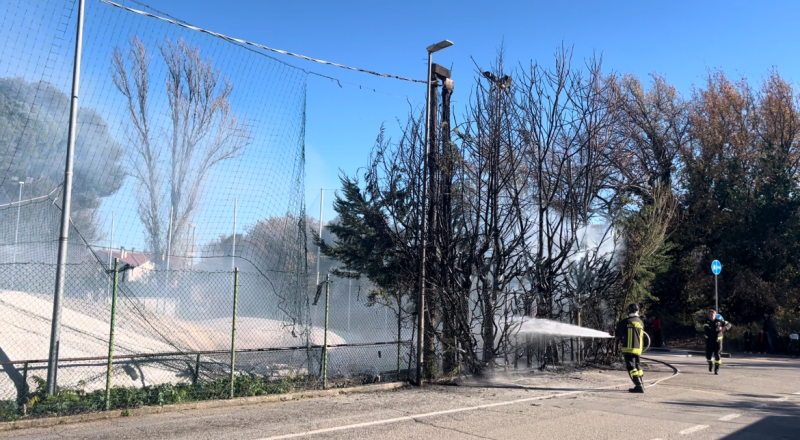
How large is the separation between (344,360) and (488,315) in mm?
3767

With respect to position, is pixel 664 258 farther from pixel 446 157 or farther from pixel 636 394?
pixel 446 157

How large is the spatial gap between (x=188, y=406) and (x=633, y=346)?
26.2 feet

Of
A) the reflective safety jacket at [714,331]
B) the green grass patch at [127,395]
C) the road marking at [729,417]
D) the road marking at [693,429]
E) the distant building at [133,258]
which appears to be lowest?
the road marking at [729,417]

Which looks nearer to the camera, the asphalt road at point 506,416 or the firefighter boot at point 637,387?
the asphalt road at point 506,416

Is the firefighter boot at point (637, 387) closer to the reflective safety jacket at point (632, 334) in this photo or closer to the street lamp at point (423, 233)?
the reflective safety jacket at point (632, 334)

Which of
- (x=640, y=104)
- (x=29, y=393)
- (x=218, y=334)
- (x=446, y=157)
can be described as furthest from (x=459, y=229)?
(x=640, y=104)

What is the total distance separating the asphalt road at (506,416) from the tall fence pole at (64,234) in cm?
124

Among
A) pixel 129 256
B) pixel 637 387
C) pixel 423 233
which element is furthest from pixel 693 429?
pixel 129 256

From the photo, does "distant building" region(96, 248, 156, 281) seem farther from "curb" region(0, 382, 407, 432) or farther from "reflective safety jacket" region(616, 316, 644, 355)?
"reflective safety jacket" region(616, 316, 644, 355)

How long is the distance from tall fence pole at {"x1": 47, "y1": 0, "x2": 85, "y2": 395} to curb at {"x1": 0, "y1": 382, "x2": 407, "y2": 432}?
85 centimetres

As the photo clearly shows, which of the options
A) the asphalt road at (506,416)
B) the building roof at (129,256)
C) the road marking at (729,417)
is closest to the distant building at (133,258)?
the building roof at (129,256)

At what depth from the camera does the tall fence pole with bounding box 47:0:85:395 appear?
27.9 ft

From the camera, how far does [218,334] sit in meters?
14.8

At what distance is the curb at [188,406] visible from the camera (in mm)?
7573
